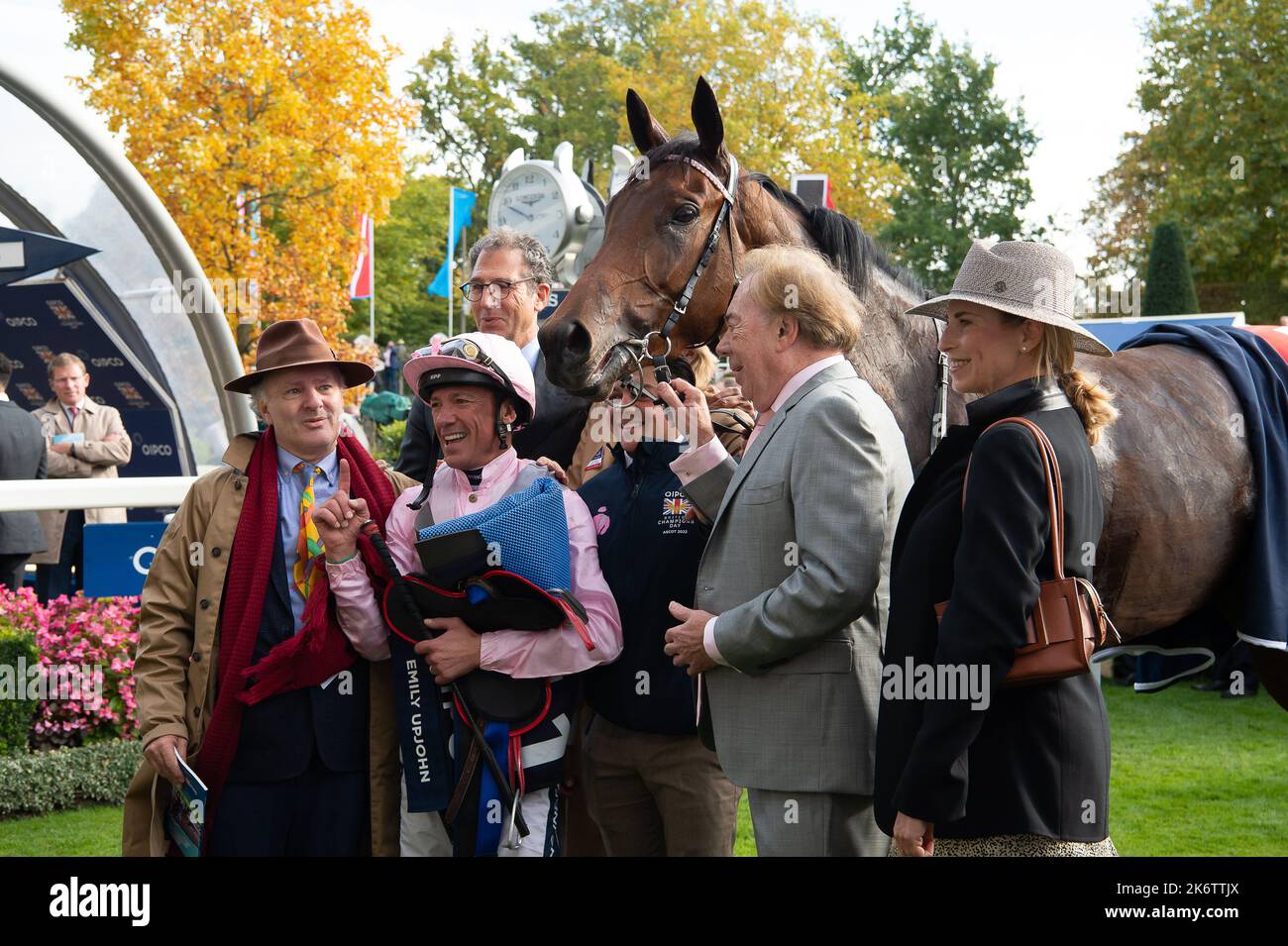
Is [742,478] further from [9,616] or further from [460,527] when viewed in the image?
[9,616]

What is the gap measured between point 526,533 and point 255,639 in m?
0.80

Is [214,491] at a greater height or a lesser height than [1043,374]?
lesser

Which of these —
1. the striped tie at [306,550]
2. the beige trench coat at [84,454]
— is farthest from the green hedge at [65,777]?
the striped tie at [306,550]

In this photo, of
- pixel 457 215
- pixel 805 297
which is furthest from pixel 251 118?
pixel 805 297

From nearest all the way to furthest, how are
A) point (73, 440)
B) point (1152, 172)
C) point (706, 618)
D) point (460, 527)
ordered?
point (706, 618) < point (460, 527) < point (73, 440) < point (1152, 172)

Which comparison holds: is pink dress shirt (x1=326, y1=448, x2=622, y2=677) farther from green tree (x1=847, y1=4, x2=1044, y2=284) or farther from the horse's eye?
green tree (x1=847, y1=4, x2=1044, y2=284)

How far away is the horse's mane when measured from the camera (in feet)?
13.1

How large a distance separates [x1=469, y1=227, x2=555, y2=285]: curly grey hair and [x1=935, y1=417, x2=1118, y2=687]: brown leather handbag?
2.41 meters

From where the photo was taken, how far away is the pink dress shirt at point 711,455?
2.83 meters

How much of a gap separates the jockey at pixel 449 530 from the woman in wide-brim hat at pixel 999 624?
3.04 ft

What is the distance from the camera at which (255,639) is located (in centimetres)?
327

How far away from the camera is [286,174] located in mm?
16688
